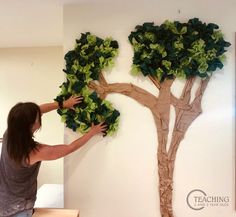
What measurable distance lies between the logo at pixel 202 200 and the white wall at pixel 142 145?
0.02 m

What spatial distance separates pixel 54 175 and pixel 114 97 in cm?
221

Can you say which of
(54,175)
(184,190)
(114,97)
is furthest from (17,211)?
(54,175)

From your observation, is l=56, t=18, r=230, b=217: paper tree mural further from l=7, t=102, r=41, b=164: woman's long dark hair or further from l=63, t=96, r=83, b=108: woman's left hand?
l=7, t=102, r=41, b=164: woman's long dark hair

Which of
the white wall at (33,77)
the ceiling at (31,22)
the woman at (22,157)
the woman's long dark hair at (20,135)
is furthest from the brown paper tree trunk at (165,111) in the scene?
the white wall at (33,77)

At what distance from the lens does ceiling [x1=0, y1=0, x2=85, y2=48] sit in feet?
7.16

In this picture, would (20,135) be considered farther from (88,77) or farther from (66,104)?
(88,77)

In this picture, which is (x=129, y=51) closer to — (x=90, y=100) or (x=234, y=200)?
(x=90, y=100)

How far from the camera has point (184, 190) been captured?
84.1 inches

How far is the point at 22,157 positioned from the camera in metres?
1.70

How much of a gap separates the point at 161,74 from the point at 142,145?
520 millimetres

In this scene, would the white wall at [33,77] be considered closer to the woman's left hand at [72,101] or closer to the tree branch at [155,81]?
the woman's left hand at [72,101]

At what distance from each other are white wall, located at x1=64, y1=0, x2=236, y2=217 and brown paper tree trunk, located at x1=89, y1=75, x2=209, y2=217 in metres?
0.04

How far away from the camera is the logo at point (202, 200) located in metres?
2.12

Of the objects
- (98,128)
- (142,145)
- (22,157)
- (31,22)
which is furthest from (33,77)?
(22,157)
